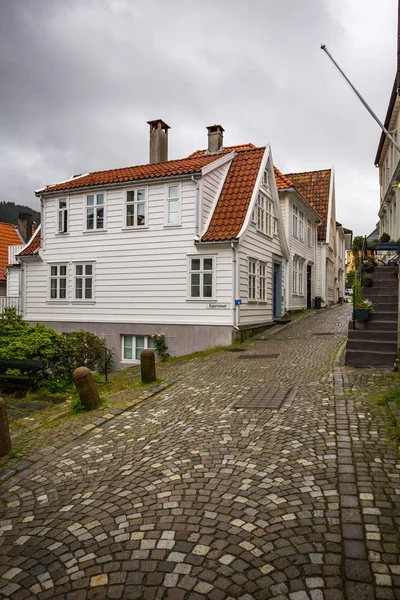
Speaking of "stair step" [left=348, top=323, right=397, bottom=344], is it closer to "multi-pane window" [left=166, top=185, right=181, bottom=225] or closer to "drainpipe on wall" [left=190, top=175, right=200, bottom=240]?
"drainpipe on wall" [left=190, top=175, right=200, bottom=240]

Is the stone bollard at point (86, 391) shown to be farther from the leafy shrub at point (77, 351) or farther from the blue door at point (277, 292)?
the blue door at point (277, 292)

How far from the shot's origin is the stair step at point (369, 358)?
10087mm

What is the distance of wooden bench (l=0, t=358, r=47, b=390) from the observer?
1087 cm

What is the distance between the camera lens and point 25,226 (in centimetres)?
3328

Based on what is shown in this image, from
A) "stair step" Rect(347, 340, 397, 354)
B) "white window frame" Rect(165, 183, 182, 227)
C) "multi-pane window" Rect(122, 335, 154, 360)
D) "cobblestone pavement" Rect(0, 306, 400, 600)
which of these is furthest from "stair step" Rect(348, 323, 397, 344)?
"multi-pane window" Rect(122, 335, 154, 360)

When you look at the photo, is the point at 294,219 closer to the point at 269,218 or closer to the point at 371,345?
the point at 269,218

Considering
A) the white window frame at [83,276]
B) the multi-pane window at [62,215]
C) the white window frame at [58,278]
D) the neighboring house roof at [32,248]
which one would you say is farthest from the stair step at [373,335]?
the neighboring house roof at [32,248]

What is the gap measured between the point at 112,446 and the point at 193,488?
1986mm

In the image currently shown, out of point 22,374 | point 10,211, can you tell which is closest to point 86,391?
point 22,374

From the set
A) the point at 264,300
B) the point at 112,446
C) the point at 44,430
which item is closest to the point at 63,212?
the point at 264,300

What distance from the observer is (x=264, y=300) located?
63.1 ft

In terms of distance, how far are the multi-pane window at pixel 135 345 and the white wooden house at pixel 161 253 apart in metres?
0.04

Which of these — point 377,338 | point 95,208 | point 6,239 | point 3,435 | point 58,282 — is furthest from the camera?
point 6,239

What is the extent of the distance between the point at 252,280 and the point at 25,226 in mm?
21854
